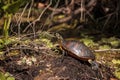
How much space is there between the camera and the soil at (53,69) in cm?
328

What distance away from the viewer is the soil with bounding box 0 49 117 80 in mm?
3275

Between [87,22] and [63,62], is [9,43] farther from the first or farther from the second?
[87,22]

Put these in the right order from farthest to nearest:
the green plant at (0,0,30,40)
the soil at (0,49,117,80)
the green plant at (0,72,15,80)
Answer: the soil at (0,49,117,80), the green plant at (0,0,30,40), the green plant at (0,72,15,80)

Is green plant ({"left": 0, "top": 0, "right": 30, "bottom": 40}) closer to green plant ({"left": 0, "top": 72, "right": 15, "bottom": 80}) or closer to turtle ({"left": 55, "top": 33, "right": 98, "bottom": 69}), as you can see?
green plant ({"left": 0, "top": 72, "right": 15, "bottom": 80})

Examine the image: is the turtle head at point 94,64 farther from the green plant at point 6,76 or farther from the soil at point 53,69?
the green plant at point 6,76

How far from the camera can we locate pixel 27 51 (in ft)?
12.2

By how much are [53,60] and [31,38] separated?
59 centimetres

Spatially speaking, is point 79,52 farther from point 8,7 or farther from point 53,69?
point 8,7

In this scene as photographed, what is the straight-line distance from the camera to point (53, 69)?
11.2ft

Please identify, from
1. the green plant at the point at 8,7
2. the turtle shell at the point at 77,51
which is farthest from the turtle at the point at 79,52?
the green plant at the point at 8,7

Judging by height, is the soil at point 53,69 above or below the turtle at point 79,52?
below

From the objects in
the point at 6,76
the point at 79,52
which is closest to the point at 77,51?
the point at 79,52

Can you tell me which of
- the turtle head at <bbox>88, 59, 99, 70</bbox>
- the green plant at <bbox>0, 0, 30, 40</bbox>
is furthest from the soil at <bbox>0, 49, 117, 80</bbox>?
the green plant at <bbox>0, 0, 30, 40</bbox>

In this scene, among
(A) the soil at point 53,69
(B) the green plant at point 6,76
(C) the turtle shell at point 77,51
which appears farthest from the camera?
(C) the turtle shell at point 77,51
